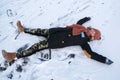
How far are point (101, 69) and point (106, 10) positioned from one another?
108 cm

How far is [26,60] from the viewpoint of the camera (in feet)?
9.14

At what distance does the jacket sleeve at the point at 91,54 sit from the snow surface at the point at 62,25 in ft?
0.19

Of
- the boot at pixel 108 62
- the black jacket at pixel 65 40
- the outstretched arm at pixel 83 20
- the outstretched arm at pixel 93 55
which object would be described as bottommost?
the boot at pixel 108 62

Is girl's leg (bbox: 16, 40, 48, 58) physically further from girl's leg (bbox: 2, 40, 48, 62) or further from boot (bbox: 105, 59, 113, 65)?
boot (bbox: 105, 59, 113, 65)

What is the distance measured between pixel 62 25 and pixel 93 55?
750 millimetres

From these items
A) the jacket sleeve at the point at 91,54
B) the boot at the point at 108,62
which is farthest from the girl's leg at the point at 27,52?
the boot at the point at 108,62

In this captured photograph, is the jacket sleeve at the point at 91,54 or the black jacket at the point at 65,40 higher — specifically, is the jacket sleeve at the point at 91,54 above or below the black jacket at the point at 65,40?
below

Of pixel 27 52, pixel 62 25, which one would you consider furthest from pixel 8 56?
pixel 62 25

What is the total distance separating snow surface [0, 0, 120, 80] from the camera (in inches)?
103

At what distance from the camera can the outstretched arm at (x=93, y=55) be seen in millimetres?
2656

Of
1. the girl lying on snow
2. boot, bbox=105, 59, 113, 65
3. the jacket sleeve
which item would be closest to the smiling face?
the girl lying on snow

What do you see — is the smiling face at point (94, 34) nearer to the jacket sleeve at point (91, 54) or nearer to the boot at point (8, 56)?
the jacket sleeve at point (91, 54)

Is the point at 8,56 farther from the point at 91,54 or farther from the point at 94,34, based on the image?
the point at 94,34

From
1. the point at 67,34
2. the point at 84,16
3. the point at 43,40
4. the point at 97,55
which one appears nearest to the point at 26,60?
the point at 43,40
